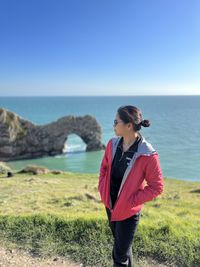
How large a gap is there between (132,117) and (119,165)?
0.68m

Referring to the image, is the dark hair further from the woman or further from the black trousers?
the black trousers

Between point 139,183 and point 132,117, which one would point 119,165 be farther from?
point 132,117

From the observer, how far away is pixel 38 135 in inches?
2101

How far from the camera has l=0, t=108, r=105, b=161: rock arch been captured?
168ft

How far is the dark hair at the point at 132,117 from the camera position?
13.8 feet

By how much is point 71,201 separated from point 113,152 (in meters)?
7.20

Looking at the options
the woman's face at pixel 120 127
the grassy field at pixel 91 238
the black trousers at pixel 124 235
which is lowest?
the grassy field at pixel 91 238

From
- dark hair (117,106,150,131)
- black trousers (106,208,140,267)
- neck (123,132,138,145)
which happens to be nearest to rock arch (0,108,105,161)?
black trousers (106,208,140,267)

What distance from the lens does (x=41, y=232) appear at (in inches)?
254

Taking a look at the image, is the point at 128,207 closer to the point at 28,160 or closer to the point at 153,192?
the point at 153,192

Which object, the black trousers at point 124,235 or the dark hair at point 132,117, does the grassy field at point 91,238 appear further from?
the dark hair at point 132,117

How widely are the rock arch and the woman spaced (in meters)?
48.2

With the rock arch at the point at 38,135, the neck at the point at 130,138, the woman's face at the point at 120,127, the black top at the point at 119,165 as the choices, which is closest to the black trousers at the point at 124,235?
the black top at the point at 119,165

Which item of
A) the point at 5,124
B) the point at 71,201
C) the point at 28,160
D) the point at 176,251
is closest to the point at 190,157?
the point at 28,160
